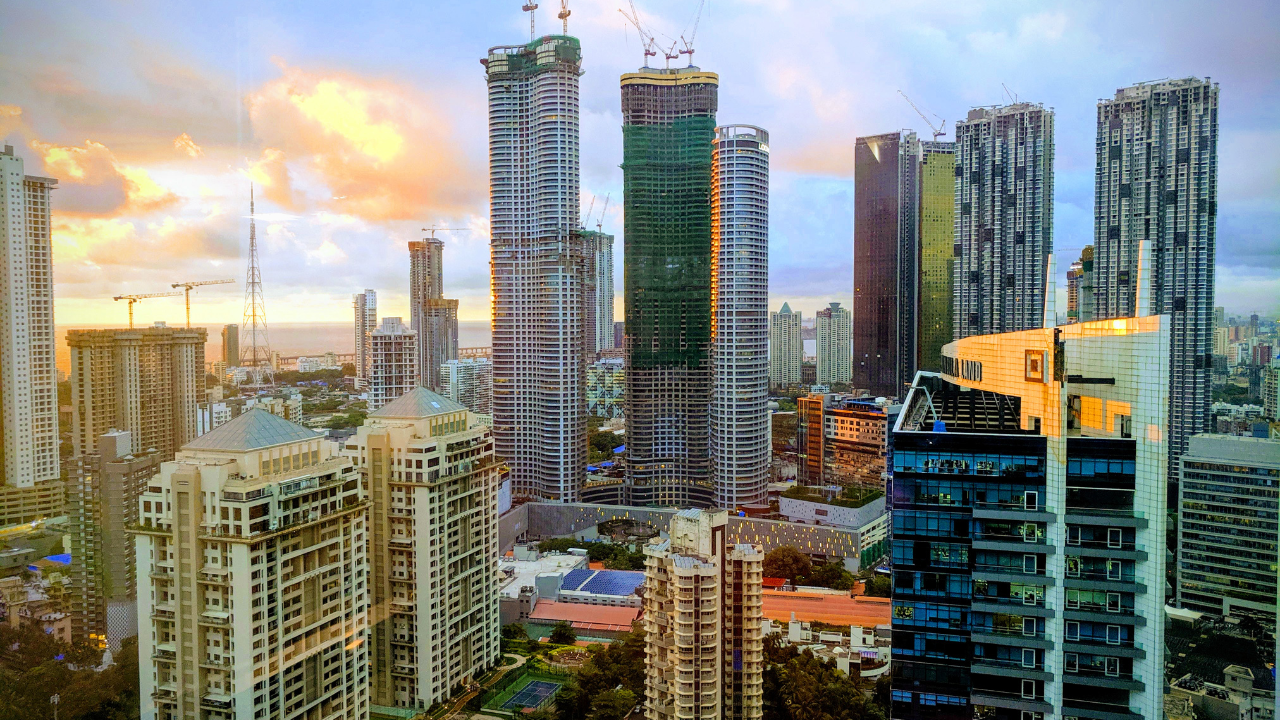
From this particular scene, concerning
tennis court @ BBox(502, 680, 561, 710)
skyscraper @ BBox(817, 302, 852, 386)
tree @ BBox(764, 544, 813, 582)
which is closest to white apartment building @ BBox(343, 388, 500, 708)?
tennis court @ BBox(502, 680, 561, 710)

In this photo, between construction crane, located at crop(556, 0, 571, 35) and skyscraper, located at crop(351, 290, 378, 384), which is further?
construction crane, located at crop(556, 0, 571, 35)

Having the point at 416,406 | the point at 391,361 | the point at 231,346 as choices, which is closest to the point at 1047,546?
the point at 416,406

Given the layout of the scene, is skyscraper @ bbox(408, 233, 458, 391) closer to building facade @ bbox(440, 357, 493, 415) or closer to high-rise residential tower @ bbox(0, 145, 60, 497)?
building facade @ bbox(440, 357, 493, 415)

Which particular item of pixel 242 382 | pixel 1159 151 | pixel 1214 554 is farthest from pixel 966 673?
pixel 1159 151

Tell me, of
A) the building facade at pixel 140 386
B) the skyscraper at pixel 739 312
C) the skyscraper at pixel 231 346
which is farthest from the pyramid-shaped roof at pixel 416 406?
the skyscraper at pixel 739 312

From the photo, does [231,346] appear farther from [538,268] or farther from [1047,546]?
[538,268]

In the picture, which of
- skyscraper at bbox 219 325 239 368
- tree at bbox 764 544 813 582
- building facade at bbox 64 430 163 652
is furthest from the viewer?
→ tree at bbox 764 544 813 582

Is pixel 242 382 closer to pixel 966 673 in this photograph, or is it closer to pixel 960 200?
pixel 966 673
